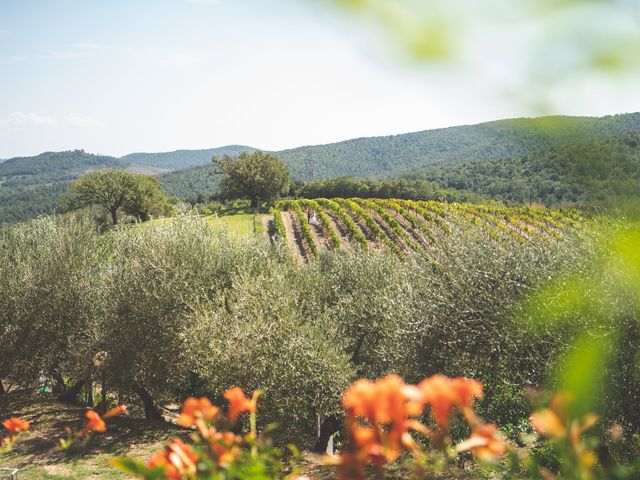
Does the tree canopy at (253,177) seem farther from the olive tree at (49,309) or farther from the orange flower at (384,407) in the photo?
the orange flower at (384,407)

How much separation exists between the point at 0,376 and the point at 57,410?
94.5 inches

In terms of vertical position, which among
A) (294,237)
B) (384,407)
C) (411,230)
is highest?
(384,407)

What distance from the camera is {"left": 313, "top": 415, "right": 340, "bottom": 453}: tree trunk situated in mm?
14508

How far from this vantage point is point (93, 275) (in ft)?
58.3

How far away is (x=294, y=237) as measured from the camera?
54250 millimetres

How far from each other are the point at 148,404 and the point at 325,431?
23.4ft

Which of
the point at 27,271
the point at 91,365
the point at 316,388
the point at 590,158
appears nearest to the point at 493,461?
the point at 590,158

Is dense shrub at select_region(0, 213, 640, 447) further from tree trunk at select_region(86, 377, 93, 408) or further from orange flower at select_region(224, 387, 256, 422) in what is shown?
orange flower at select_region(224, 387, 256, 422)

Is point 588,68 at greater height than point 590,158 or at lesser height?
greater

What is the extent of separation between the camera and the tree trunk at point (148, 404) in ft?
54.2

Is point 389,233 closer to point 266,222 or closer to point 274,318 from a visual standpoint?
point 266,222

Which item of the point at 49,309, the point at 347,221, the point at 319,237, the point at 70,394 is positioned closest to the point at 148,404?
the point at 70,394

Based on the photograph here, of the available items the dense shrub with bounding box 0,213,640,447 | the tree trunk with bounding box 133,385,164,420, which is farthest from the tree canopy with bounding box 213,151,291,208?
the tree trunk with bounding box 133,385,164,420

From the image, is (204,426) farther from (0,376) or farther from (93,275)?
(0,376)
